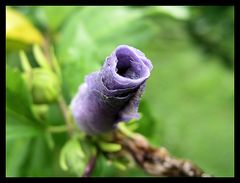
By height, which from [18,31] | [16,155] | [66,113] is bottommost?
[16,155]

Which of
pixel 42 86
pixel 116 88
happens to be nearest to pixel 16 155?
pixel 42 86

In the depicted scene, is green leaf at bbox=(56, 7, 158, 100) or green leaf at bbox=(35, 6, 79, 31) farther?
green leaf at bbox=(35, 6, 79, 31)

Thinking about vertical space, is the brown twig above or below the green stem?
below

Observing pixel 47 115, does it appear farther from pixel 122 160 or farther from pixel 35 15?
pixel 35 15

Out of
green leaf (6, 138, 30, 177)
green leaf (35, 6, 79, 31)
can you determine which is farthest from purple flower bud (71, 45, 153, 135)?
green leaf (35, 6, 79, 31)

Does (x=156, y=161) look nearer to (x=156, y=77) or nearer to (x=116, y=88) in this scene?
(x=116, y=88)

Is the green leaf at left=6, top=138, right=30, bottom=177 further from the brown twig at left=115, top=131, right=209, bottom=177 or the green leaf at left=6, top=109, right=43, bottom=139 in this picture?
the brown twig at left=115, top=131, right=209, bottom=177

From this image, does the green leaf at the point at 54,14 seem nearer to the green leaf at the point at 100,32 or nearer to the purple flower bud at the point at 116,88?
the green leaf at the point at 100,32
